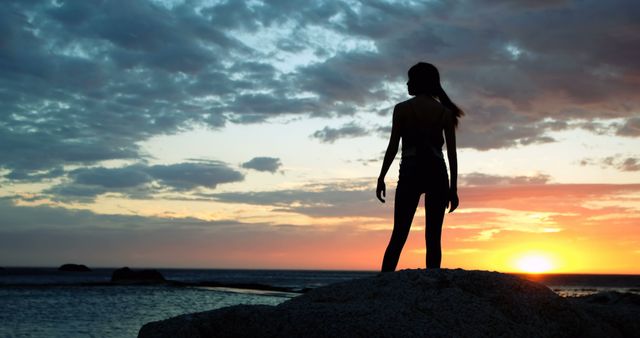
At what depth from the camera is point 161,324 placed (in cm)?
519

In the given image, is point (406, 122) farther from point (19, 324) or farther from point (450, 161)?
point (19, 324)

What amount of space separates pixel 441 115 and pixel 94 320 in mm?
21175

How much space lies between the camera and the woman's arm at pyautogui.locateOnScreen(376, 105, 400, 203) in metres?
6.88

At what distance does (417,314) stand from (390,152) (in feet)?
6.75

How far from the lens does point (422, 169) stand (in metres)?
6.87

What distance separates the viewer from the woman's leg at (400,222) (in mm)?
6820

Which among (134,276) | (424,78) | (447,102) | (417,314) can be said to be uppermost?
(424,78)

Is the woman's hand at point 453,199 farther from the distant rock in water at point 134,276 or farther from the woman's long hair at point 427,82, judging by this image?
the distant rock in water at point 134,276

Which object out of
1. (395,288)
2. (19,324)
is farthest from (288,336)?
(19,324)

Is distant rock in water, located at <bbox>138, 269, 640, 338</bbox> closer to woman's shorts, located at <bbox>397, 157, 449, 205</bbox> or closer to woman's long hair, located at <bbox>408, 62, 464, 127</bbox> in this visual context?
woman's shorts, located at <bbox>397, 157, 449, 205</bbox>

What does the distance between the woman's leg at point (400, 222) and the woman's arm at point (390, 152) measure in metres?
0.20

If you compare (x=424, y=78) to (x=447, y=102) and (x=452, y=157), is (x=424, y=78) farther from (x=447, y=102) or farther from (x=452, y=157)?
Answer: (x=452, y=157)

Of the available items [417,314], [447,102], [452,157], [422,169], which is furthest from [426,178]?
[417,314]

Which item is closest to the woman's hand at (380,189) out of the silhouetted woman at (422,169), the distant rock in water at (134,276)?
the silhouetted woman at (422,169)
